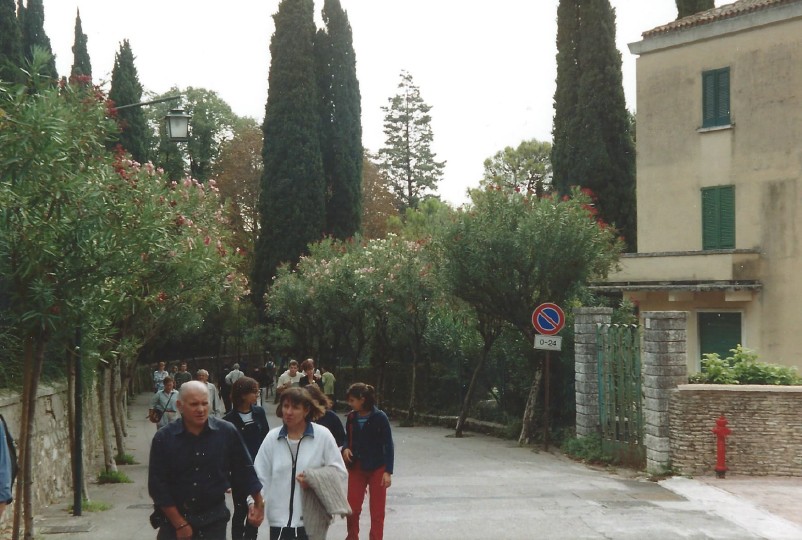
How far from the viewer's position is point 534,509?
40.7ft

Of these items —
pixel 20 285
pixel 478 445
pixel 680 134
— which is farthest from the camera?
pixel 680 134

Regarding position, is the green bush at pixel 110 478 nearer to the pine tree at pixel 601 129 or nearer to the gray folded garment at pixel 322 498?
the gray folded garment at pixel 322 498

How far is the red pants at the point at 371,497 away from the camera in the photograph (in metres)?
9.53

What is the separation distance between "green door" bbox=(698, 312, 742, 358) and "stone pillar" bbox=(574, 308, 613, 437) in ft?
25.8

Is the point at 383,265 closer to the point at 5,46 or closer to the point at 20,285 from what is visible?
the point at 5,46

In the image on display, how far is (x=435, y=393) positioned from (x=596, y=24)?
15249 millimetres

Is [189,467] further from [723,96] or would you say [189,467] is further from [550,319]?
[723,96]

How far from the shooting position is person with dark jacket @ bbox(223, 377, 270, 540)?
8.90 metres

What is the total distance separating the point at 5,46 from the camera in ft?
125

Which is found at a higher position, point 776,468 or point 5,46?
point 5,46

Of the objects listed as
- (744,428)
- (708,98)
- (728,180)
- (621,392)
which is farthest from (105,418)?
(708,98)

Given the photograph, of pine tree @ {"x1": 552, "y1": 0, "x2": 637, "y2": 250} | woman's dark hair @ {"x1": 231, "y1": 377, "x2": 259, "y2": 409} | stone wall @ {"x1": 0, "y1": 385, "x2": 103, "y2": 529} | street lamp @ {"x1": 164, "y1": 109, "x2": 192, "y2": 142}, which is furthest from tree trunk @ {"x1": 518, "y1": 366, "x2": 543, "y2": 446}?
pine tree @ {"x1": 552, "y1": 0, "x2": 637, "y2": 250}

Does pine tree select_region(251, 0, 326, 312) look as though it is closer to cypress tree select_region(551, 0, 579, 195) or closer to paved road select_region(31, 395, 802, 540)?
cypress tree select_region(551, 0, 579, 195)

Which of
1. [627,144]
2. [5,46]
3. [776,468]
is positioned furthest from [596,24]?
[776,468]
